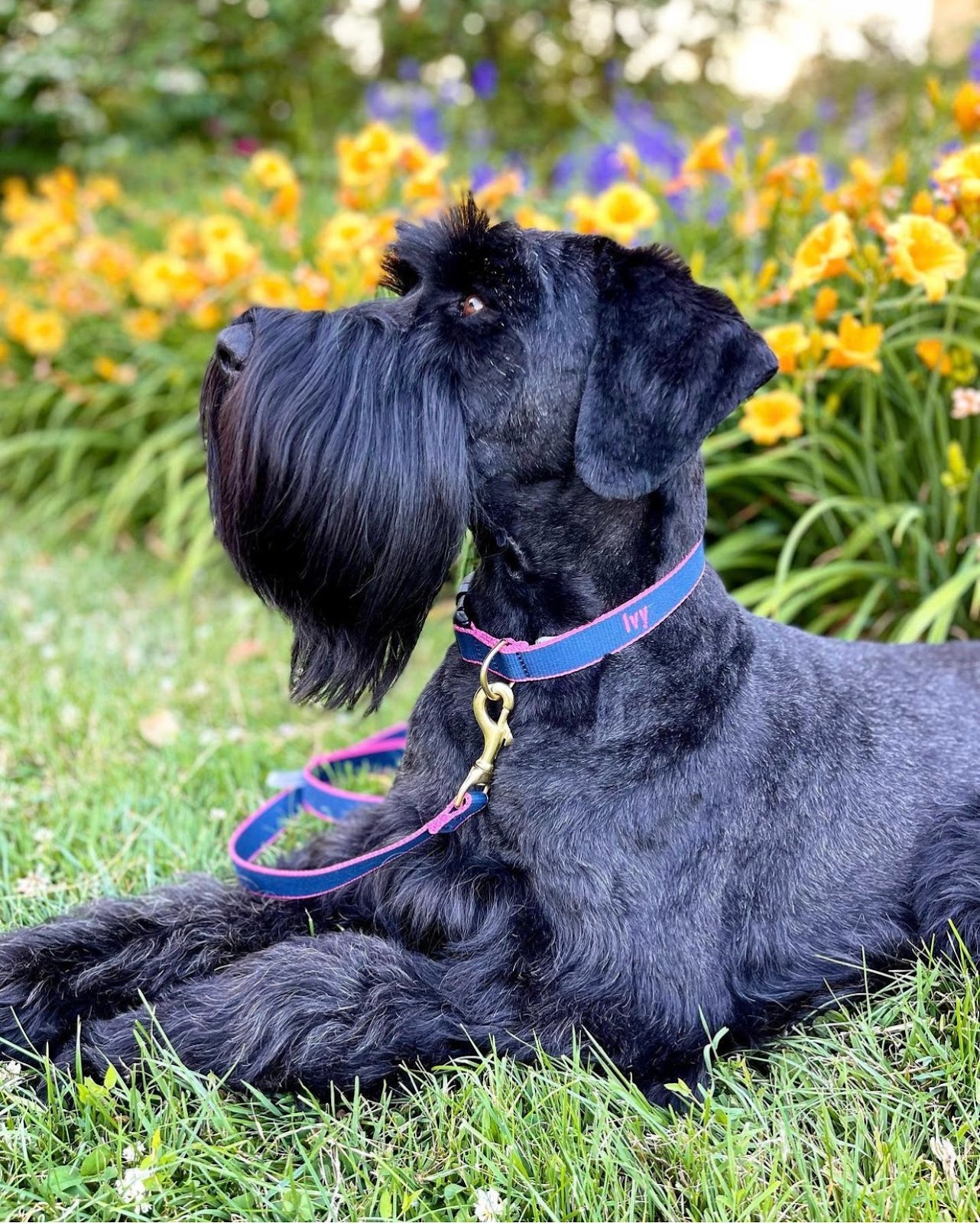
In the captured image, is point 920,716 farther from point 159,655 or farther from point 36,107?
point 36,107

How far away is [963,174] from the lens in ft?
9.14

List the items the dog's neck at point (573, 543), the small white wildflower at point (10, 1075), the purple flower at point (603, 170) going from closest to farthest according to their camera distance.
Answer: the small white wildflower at point (10, 1075) < the dog's neck at point (573, 543) < the purple flower at point (603, 170)

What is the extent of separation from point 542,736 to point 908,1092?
854 mm

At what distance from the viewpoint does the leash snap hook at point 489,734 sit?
1966 millimetres

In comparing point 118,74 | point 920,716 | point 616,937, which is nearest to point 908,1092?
point 616,937

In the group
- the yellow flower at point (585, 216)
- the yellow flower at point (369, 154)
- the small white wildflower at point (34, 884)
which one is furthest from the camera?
the yellow flower at point (369, 154)

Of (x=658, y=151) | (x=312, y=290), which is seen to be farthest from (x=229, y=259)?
(x=658, y=151)

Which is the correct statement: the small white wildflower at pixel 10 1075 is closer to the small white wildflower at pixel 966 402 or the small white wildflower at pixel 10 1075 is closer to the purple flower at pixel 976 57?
the small white wildflower at pixel 966 402

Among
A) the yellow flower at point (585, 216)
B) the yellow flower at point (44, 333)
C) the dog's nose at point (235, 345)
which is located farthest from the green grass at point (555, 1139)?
the yellow flower at point (44, 333)

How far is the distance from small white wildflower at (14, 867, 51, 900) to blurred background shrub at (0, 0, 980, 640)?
81.7 inches

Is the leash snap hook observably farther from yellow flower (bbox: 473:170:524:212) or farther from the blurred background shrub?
yellow flower (bbox: 473:170:524:212)

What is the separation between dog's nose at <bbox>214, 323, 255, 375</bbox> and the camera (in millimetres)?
1943

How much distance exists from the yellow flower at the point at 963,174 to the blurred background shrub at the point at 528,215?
1 centimetres

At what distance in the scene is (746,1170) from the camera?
164 cm
